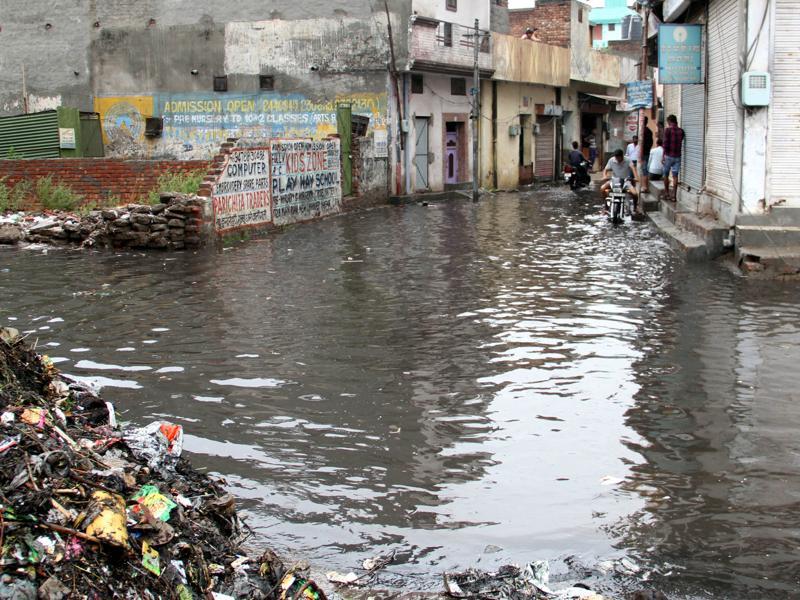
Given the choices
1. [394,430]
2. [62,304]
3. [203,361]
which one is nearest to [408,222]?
[62,304]

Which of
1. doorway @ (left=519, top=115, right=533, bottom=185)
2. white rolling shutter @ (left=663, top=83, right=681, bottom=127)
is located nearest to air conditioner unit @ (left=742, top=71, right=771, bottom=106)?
white rolling shutter @ (left=663, top=83, right=681, bottom=127)

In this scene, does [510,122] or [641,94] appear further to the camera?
[510,122]

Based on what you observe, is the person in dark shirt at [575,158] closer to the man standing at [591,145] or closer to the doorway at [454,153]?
the doorway at [454,153]

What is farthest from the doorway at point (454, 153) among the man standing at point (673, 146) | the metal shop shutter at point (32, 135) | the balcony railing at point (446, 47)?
the man standing at point (673, 146)

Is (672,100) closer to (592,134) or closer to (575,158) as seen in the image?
(575,158)

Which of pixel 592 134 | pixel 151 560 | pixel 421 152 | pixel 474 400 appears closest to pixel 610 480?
pixel 474 400

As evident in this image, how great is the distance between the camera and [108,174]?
70.1 feet

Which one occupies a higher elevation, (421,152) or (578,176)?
(421,152)

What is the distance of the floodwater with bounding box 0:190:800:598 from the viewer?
16.9ft

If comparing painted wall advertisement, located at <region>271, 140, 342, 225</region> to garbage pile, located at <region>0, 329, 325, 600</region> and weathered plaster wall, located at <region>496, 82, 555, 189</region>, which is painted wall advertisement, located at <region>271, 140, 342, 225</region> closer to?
weathered plaster wall, located at <region>496, 82, 555, 189</region>

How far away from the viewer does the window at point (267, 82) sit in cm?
3095

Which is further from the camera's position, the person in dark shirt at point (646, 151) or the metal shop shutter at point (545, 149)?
the metal shop shutter at point (545, 149)

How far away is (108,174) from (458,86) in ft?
55.1

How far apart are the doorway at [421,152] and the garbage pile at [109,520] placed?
2771 centimetres
